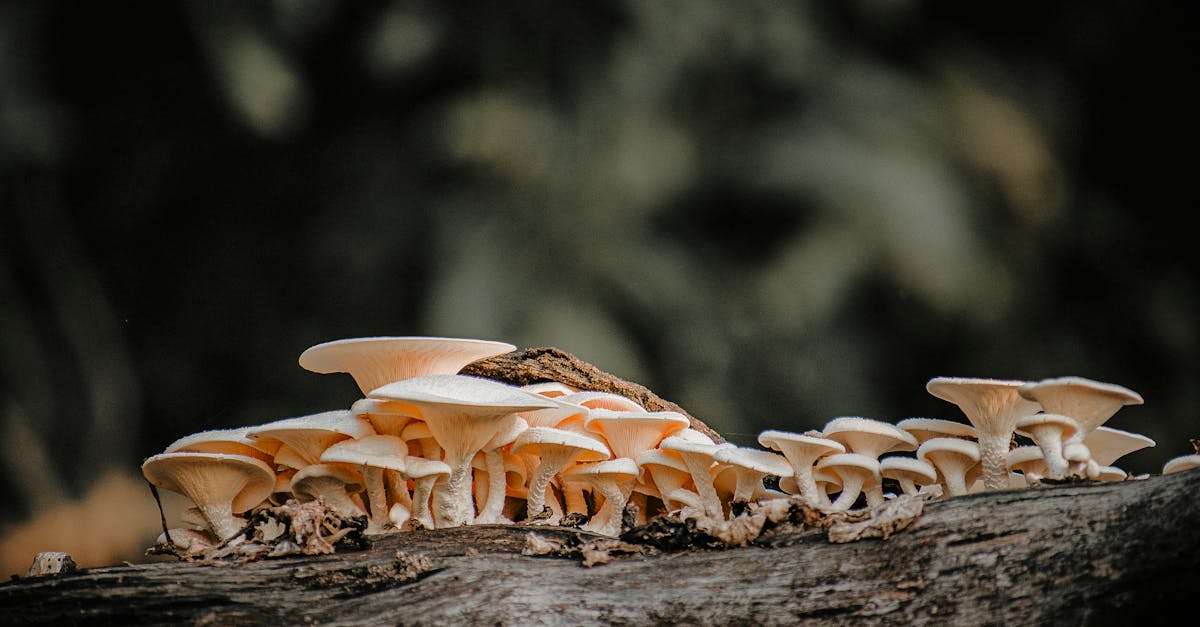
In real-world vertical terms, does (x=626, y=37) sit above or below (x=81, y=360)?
above

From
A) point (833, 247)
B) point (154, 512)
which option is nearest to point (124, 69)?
point (154, 512)

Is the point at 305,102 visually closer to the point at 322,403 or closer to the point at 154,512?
the point at 322,403

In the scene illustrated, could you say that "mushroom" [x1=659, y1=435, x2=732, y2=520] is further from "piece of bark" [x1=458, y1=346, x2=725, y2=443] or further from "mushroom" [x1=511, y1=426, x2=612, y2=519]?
"piece of bark" [x1=458, y1=346, x2=725, y2=443]

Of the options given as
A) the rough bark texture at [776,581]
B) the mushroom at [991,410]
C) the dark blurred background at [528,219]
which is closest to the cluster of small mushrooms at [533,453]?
the mushroom at [991,410]

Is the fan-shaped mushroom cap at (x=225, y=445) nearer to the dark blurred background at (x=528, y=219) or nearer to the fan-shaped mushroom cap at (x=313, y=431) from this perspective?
the fan-shaped mushroom cap at (x=313, y=431)

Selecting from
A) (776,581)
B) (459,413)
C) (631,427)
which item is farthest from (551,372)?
(776,581)

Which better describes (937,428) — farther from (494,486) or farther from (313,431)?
(313,431)

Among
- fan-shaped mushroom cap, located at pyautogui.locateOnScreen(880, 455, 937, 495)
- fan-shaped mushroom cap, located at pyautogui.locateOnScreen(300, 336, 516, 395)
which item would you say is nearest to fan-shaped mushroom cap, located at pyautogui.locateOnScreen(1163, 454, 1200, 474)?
fan-shaped mushroom cap, located at pyautogui.locateOnScreen(880, 455, 937, 495)
